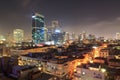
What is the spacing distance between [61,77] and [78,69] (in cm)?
283

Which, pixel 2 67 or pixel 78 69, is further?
pixel 2 67

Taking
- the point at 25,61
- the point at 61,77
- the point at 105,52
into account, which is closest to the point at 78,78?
the point at 61,77

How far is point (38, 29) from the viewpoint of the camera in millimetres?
82312

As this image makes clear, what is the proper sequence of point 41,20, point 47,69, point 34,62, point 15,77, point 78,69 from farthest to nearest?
point 41,20, point 34,62, point 47,69, point 78,69, point 15,77

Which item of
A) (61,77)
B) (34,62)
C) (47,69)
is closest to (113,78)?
(61,77)

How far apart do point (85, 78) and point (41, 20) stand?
7230 cm

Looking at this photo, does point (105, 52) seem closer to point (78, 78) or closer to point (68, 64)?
point (68, 64)

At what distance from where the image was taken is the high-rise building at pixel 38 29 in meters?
78.9

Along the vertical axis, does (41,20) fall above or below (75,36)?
above

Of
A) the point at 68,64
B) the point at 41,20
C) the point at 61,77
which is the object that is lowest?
the point at 61,77

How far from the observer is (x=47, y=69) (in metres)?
19.6

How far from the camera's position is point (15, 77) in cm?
1502

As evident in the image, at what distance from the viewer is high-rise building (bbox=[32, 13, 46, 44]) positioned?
78.9 m

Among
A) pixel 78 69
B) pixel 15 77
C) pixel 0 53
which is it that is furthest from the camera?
pixel 0 53
